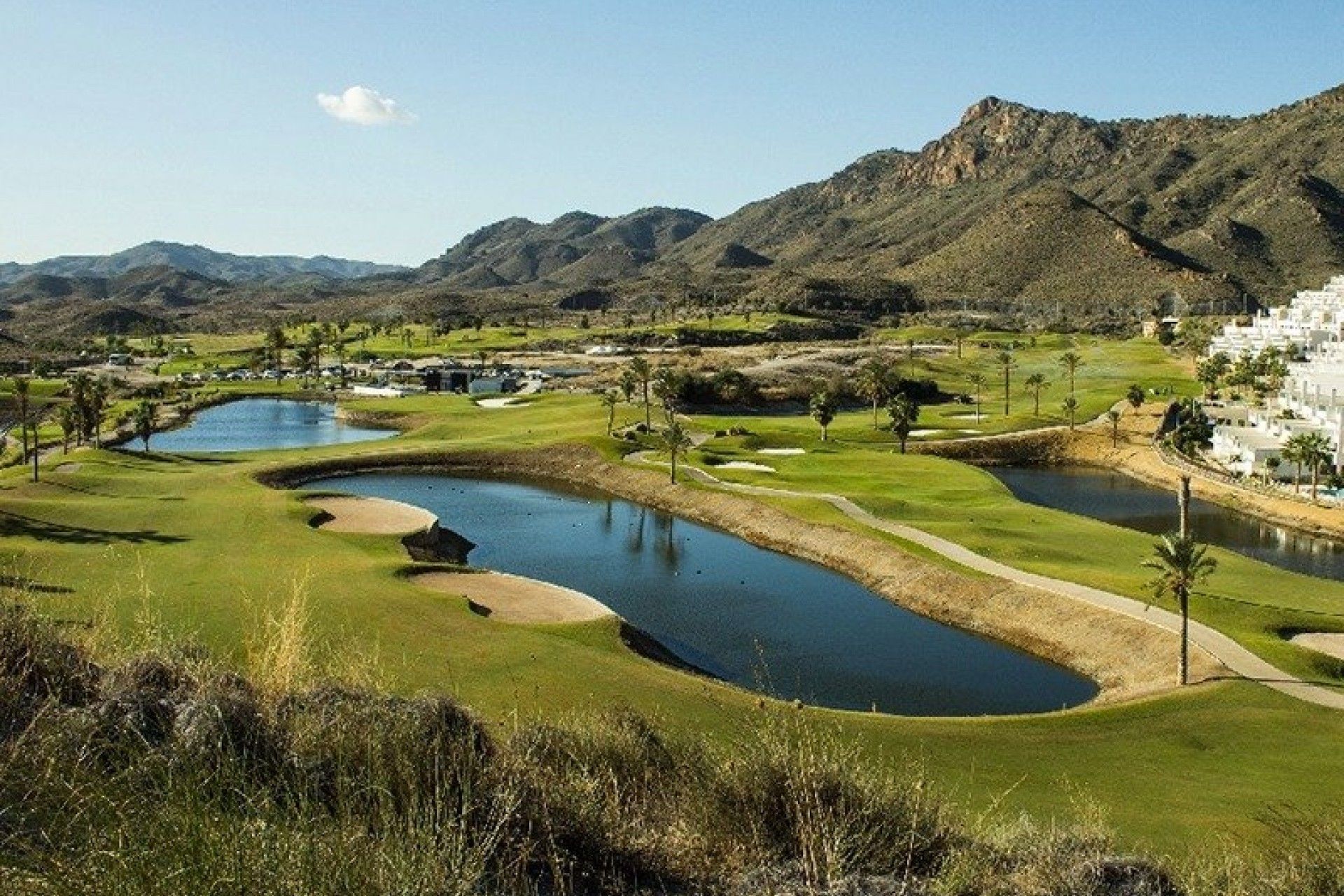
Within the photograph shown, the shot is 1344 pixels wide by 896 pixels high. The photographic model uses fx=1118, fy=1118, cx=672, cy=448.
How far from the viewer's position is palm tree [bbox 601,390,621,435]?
9081cm

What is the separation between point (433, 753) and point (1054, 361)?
462 ft

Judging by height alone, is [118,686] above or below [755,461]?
above

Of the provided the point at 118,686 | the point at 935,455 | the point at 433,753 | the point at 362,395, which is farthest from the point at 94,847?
the point at 362,395

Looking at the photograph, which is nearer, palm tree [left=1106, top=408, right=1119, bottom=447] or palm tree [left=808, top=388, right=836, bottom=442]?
palm tree [left=808, top=388, right=836, bottom=442]

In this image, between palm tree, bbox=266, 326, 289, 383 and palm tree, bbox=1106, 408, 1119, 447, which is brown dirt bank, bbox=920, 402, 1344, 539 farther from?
palm tree, bbox=266, 326, 289, 383

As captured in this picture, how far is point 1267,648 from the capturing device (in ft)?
119

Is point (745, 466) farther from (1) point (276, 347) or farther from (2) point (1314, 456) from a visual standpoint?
(1) point (276, 347)

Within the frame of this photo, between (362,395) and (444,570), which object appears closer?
(444,570)

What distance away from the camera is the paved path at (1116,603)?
33219 millimetres

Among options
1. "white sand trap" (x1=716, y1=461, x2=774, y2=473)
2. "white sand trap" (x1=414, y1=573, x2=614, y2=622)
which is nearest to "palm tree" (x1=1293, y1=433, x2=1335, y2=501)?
"white sand trap" (x1=716, y1=461, x2=774, y2=473)

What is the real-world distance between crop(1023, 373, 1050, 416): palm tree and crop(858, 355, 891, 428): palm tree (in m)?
14.1

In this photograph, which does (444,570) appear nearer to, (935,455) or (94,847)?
(94,847)

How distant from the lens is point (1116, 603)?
137 ft

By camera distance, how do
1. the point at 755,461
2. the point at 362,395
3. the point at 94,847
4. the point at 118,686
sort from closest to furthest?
the point at 94,847 → the point at 118,686 → the point at 755,461 → the point at 362,395
